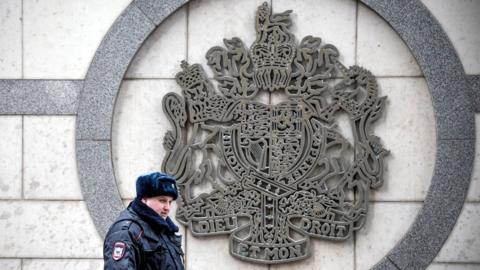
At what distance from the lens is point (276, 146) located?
314 inches

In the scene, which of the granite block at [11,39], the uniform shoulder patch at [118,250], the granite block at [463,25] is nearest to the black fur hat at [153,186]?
the uniform shoulder patch at [118,250]

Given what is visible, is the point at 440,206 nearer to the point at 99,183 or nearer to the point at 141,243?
the point at 99,183

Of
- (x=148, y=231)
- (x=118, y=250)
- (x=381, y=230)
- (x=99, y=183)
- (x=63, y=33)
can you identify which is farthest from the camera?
(x=63, y=33)

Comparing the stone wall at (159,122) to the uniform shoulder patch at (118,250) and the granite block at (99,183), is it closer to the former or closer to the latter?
the granite block at (99,183)

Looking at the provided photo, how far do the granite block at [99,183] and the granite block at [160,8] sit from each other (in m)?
0.95

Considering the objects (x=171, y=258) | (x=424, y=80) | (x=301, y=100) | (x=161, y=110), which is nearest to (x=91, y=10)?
(x=161, y=110)

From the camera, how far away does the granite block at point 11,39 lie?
8281 millimetres

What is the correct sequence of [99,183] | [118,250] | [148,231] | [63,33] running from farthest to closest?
[63,33] < [99,183] < [148,231] < [118,250]

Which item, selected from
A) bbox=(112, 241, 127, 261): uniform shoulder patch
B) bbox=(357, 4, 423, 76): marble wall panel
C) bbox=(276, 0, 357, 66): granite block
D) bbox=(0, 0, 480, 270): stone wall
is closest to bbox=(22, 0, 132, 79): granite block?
bbox=(0, 0, 480, 270): stone wall

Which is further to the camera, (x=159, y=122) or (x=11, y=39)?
(x=11, y=39)

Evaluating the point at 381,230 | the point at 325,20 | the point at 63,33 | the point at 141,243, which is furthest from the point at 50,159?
the point at 141,243

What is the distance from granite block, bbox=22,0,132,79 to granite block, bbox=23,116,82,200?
13.6 inches

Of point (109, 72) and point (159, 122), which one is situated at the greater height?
point (109, 72)

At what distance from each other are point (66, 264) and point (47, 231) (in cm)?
27
